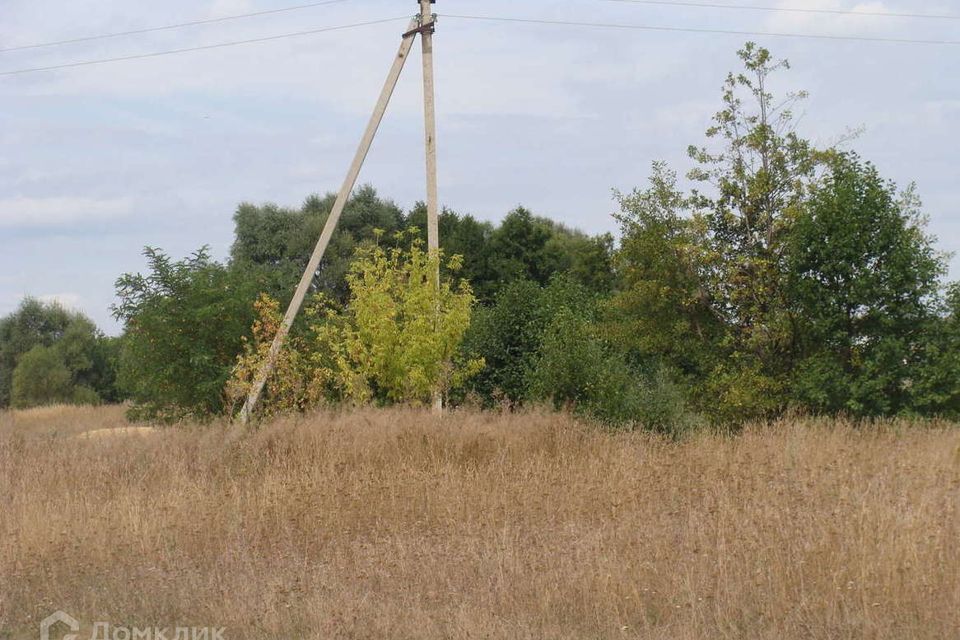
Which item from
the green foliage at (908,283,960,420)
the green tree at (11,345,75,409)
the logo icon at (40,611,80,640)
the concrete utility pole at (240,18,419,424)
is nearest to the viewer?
the logo icon at (40,611,80,640)

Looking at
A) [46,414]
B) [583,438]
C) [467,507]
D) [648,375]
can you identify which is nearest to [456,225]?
[46,414]

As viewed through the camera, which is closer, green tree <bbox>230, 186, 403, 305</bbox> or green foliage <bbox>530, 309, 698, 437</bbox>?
green foliage <bbox>530, 309, 698, 437</bbox>

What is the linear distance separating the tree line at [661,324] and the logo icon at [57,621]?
10306 millimetres

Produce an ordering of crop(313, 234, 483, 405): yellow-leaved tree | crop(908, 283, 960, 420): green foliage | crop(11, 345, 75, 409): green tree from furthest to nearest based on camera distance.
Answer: crop(11, 345, 75, 409): green tree → crop(313, 234, 483, 405): yellow-leaved tree → crop(908, 283, 960, 420): green foliage

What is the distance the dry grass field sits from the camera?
23.0 ft

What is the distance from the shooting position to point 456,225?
169ft

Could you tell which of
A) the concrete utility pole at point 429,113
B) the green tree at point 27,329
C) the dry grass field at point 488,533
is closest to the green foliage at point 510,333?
the concrete utility pole at point 429,113

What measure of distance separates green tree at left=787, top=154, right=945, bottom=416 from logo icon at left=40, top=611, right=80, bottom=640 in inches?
633

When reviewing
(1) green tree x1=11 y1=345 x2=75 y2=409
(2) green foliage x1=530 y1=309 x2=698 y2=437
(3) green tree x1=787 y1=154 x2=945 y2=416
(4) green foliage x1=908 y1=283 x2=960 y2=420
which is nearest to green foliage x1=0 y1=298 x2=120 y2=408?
(1) green tree x1=11 y1=345 x2=75 y2=409

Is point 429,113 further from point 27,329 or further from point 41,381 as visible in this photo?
point 27,329

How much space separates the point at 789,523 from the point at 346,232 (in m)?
48.2

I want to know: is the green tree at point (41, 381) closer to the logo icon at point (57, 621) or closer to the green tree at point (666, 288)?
the green tree at point (666, 288)

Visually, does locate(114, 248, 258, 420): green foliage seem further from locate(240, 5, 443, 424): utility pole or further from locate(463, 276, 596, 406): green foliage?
locate(463, 276, 596, 406): green foliage

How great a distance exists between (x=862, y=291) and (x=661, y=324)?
5830mm
